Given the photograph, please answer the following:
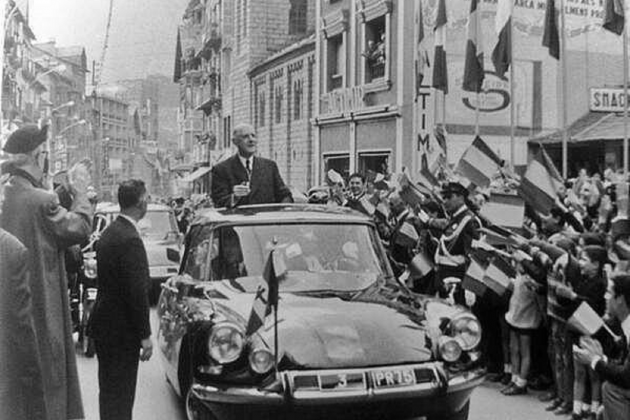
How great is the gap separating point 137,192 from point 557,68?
14342mm

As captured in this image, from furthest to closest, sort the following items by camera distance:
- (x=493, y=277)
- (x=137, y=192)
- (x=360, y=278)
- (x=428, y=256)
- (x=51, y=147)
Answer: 1. (x=428, y=256)
2. (x=493, y=277)
3. (x=360, y=278)
4. (x=137, y=192)
5. (x=51, y=147)

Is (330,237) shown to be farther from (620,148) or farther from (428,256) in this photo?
(620,148)

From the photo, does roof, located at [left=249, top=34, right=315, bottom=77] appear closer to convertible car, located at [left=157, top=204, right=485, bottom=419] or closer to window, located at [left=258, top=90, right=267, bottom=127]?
window, located at [left=258, top=90, right=267, bottom=127]

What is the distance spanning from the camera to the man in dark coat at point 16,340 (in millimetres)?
2785

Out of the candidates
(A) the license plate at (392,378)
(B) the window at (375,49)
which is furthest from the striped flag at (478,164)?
(B) the window at (375,49)

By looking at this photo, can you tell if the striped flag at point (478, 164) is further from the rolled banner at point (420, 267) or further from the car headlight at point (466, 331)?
the car headlight at point (466, 331)

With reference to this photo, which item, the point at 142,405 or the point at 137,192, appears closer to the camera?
the point at 137,192

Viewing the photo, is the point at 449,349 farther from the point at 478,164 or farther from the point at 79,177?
the point at 478,164

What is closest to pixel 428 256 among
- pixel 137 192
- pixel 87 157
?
pixel 137 192

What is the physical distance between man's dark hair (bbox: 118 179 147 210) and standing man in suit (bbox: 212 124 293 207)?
283 centimetres

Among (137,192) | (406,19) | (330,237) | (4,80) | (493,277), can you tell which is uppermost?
(406,19)

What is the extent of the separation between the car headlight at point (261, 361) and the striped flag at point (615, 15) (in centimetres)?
952

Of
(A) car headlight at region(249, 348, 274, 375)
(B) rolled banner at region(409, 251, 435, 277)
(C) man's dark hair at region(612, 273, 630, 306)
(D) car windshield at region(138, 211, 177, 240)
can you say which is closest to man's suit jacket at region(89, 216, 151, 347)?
(A) car headlight at region(249, 348, 274, 375)

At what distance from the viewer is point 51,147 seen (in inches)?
136
